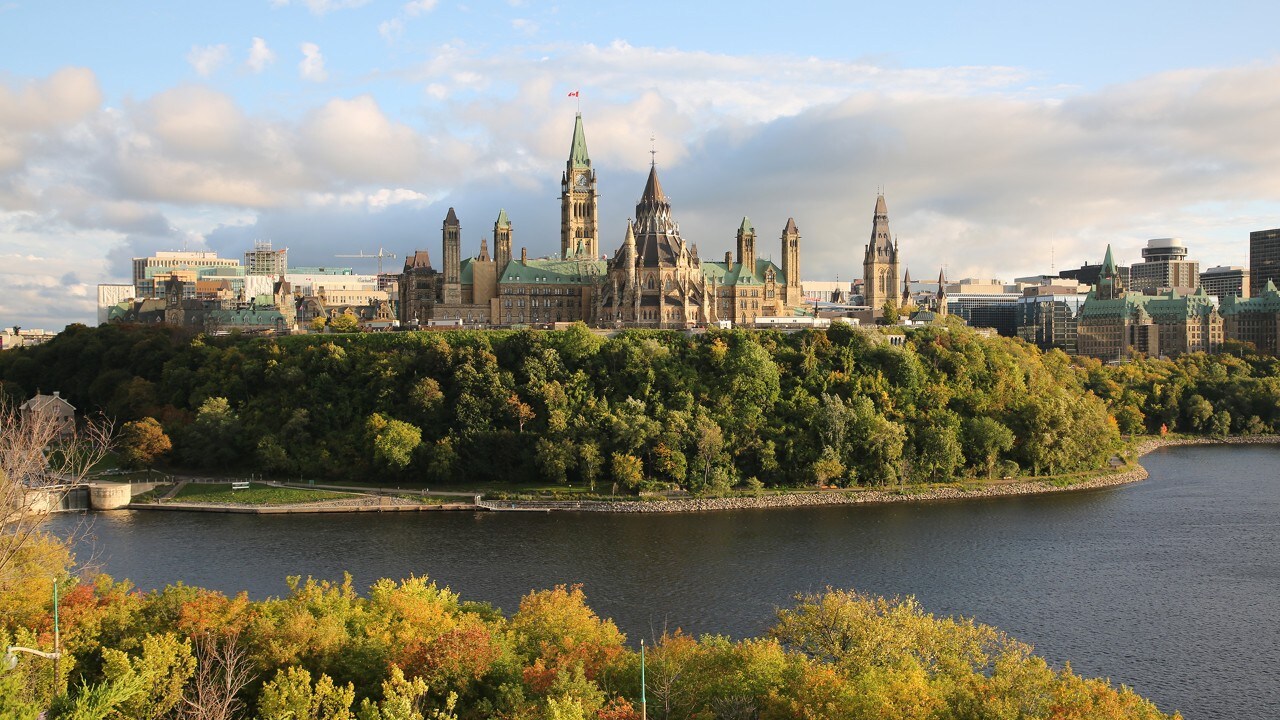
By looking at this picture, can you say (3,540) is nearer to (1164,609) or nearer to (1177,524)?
(1164,609)

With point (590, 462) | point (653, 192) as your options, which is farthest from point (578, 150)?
point (590, 462)

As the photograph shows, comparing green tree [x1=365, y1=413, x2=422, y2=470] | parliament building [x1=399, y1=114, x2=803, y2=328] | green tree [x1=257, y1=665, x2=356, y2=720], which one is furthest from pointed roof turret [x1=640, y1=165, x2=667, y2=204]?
green tree [x1=257, y1=665, x2=356, y2=720]

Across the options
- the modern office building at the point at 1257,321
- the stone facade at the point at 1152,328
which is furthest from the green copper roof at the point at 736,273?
the modern office building at the point at 1257,321

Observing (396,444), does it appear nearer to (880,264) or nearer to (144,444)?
(144,444)

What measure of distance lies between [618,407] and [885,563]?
30.9 m

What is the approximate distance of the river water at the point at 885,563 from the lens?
Result: 4575cm

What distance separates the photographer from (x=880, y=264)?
142750 millimetres

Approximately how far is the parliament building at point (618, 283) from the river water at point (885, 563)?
42.3 meters

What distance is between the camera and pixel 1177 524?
69750 millimetres

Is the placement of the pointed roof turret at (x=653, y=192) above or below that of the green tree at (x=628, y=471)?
above

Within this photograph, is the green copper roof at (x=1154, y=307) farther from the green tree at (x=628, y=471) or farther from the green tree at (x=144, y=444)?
the green tree at (x=144, y=444)

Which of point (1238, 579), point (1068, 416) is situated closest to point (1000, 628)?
point (1238, 579)

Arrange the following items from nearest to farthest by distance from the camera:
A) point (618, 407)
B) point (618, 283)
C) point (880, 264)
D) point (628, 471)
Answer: point (628, 471) < point (618, 407) < point (618, 283) < point (880, 264)

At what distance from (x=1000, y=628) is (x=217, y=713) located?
33.2 meters
